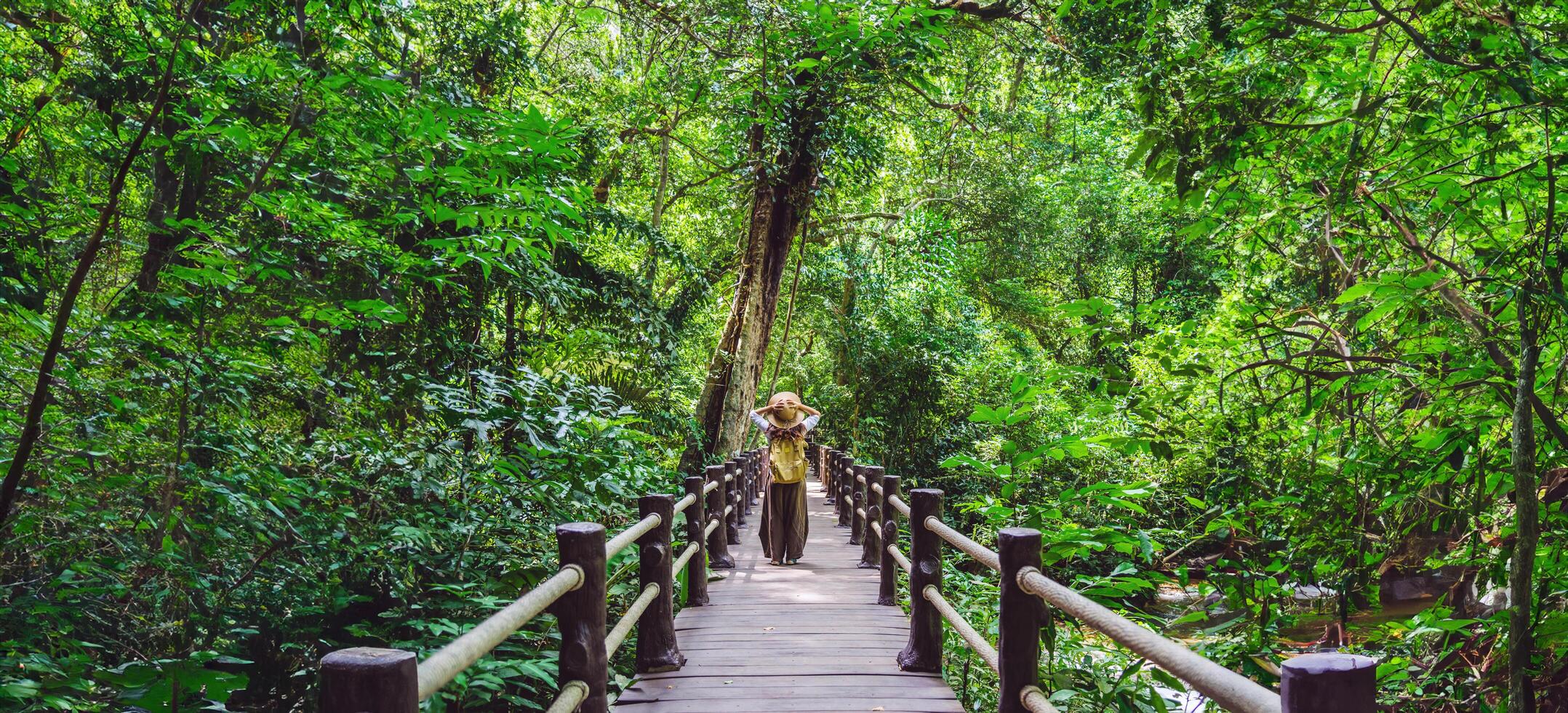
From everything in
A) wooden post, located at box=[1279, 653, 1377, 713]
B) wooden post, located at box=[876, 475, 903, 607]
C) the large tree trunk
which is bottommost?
wooden post, located at box=[876, 475, 903, 607]

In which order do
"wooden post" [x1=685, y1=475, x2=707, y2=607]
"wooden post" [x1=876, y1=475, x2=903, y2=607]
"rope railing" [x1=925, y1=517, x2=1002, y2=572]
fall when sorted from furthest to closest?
1. "wooden post" [x1=876, y1=475, x2=903, y2=607]
2. "wooden post" [x1=685, y1=475, x2=707, y2=607]
3. "rope railing" [x1=925, y1=517, x2=1002, y2=572]

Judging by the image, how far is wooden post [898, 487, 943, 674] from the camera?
4473 mm

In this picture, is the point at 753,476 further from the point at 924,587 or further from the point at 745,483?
the point at 924,587

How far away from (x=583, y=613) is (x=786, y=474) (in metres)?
5.16

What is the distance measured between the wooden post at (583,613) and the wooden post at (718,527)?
4.42 m

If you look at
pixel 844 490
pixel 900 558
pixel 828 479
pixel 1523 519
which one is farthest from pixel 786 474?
pixel 828 479

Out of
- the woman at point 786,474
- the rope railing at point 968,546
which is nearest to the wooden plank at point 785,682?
the rope railing at point 968,546

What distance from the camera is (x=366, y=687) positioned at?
1.54m

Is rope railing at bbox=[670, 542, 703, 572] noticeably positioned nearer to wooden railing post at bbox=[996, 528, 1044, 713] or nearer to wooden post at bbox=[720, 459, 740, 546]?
wooden railing post at bbox=[996, 528, 1044, 713]

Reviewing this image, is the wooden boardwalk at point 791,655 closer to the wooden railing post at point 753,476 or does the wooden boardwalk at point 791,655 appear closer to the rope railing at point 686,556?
the rope railing at point 686,556

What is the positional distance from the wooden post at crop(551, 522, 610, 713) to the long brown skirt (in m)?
5.31

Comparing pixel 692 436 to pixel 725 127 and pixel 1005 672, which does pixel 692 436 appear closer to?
pixel 725 127

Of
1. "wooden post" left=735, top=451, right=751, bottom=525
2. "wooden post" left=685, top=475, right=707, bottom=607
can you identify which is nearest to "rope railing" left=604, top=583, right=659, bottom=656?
"wooden post" left=685, top=475, right=707, bottom=607

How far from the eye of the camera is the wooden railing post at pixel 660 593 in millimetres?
4465
